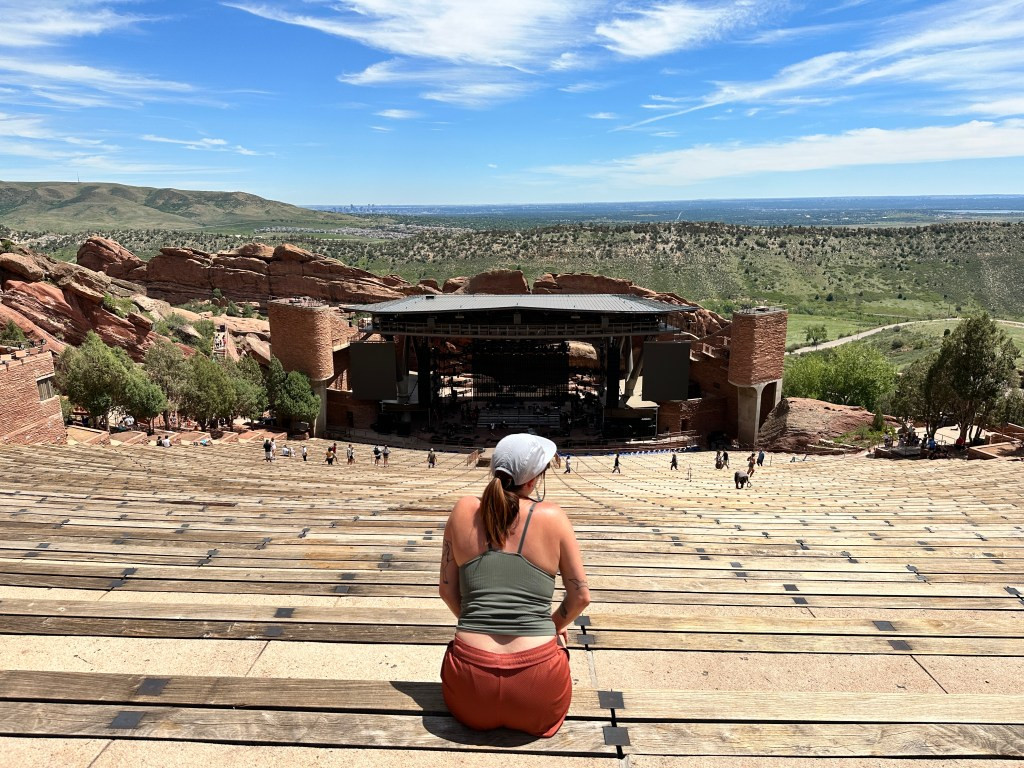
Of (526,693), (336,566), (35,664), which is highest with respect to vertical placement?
(526,693)

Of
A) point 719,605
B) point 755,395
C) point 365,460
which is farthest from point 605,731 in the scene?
point 755,395

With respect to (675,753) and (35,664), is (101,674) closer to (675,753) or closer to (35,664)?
(35,664)

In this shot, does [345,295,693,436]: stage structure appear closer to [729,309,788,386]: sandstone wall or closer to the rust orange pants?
[729,309,788,386]: sandstone wall

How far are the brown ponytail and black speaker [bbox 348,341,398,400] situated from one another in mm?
36025

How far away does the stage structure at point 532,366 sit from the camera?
3784 centimetres

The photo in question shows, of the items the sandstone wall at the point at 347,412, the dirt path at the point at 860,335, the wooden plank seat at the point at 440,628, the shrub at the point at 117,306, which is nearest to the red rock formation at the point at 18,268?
the shrub at the point at 117,306

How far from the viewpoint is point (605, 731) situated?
3.22m

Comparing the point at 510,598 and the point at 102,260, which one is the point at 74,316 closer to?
the point at 102,260

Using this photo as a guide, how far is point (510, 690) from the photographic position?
314 centimetres

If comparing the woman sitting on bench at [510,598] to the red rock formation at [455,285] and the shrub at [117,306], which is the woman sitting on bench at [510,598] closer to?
the shrub at [117,306]

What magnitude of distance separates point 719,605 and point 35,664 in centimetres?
473

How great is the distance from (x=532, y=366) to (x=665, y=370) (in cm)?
852

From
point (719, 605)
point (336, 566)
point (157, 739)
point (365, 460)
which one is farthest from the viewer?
point (365, 460)

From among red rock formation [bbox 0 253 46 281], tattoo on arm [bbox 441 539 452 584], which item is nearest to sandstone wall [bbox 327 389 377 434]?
red rock formation [bbox 0 253 46 281]
